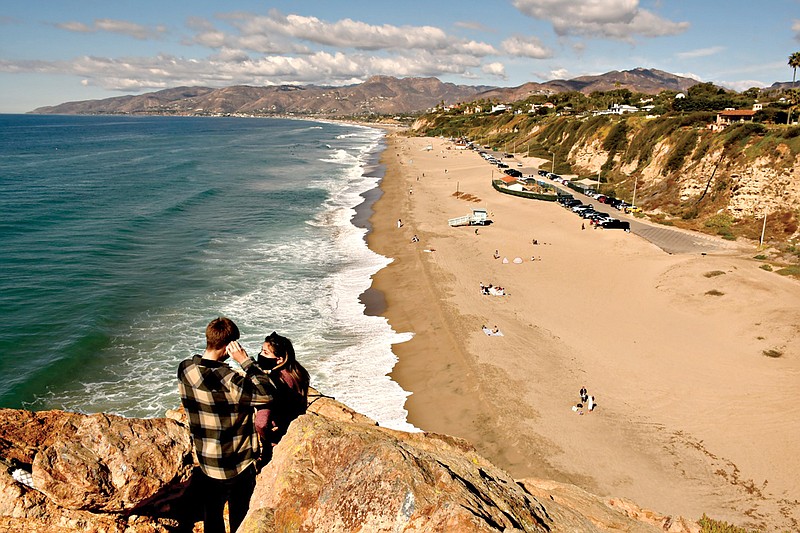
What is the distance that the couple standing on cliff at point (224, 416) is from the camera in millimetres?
4027

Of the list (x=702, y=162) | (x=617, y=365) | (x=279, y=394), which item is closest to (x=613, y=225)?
(x=702, y=162)

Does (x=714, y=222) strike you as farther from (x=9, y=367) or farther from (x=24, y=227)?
(x=24, y=227)

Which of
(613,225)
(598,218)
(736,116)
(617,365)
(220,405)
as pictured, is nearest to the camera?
(220,405)

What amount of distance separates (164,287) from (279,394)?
88.9ft

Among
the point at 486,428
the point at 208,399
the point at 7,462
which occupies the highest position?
the point at 208,399

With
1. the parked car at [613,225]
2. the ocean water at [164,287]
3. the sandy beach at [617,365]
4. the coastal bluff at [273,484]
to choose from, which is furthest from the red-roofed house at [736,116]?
the coastal bluff at [273,484]

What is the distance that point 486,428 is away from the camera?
16.6 m

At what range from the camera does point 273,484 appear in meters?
4.29

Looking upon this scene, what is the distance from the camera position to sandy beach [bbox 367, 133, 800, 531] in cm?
1446

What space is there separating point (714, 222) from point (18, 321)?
4856 centimetres

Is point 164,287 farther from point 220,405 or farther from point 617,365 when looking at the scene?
point 220,405

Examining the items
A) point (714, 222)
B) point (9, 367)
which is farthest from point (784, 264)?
point (9, 367)

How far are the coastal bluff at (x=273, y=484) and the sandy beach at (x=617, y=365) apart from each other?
36.2 feet

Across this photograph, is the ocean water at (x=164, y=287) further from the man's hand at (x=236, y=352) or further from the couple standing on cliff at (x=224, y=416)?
the man's hand at (x=236, y=352)
